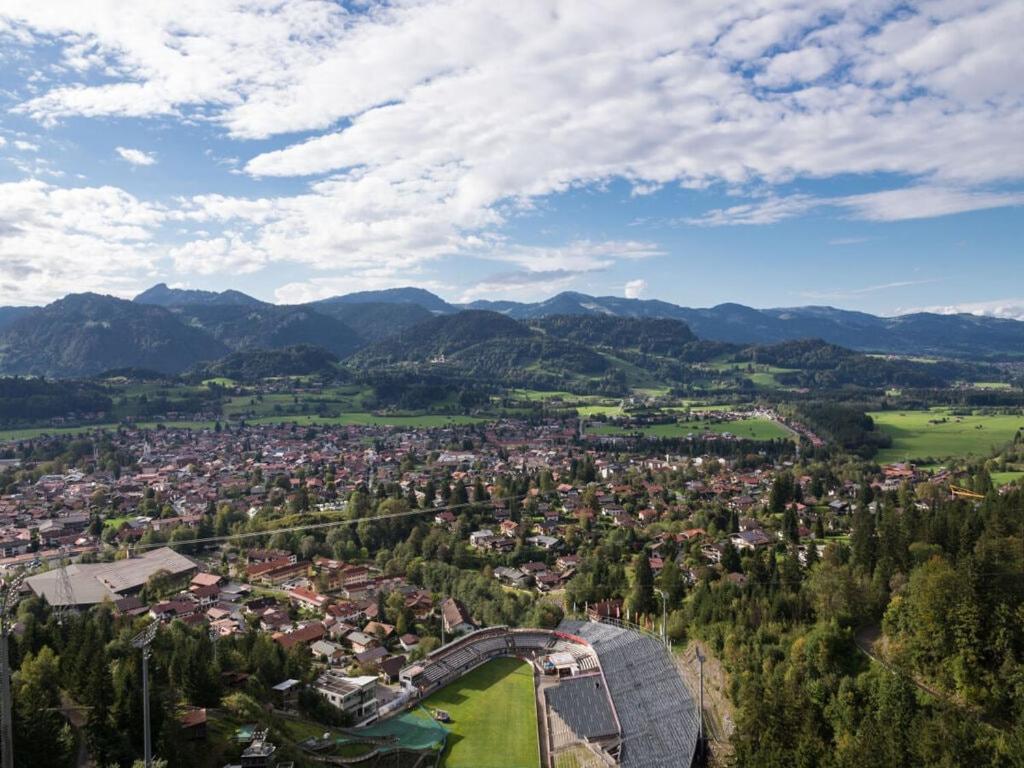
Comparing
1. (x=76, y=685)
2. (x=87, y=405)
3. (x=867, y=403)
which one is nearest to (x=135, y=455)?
(x=87, y=405)

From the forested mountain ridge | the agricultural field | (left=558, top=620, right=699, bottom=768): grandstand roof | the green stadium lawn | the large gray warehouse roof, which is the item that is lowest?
the green stadium lawn

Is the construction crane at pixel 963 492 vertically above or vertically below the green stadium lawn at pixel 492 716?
above

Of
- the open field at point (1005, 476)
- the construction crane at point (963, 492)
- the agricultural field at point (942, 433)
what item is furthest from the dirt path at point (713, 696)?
the agricultural field at point (942, 433)

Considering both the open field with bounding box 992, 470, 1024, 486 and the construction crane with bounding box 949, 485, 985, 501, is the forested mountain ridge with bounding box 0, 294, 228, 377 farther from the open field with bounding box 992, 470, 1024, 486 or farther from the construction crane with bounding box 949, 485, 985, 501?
the open field with bounding box 992, 470, 1024, 486

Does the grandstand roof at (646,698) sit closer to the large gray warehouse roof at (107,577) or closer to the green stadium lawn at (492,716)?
the green stadium lawn at (492,716)

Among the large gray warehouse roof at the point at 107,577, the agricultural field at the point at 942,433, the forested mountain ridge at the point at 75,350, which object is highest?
the forested mountain ridge at the point at 75,350

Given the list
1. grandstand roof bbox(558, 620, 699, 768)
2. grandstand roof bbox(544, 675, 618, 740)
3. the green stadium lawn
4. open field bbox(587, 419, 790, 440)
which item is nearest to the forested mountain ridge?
open field bbox(587, 419, 790, 440)

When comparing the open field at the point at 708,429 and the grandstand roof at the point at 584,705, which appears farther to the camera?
the open field at the point at 708,429
